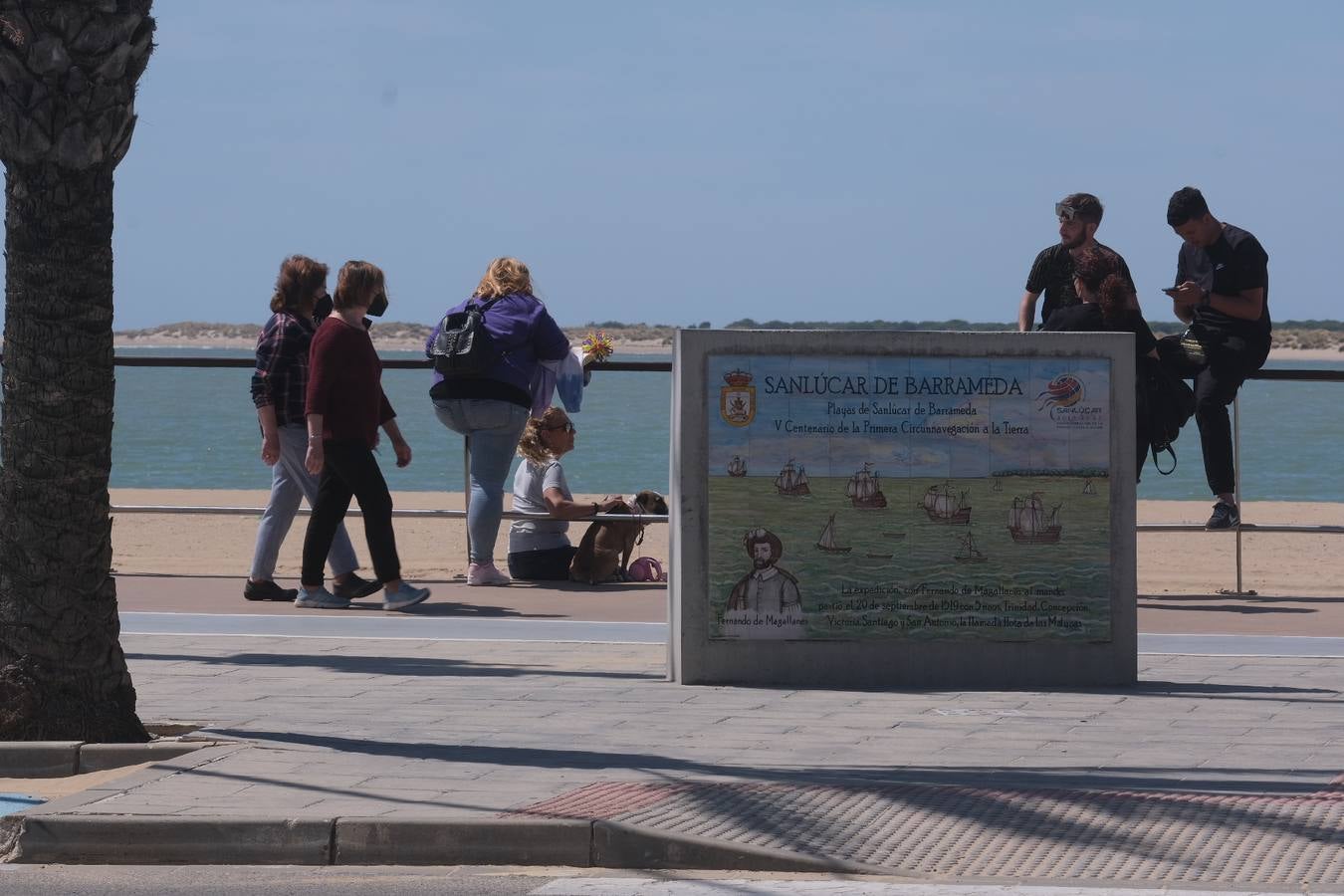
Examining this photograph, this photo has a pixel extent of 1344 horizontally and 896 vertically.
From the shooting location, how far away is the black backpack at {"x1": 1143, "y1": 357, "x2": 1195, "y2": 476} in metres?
10.4

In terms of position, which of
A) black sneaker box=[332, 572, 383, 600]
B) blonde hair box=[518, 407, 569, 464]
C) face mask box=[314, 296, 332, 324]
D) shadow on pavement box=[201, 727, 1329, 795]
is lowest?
shadow on pavement box=[201, 727, 1329, 795]

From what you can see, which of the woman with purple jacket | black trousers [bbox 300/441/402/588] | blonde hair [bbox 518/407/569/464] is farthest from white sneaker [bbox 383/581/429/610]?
blonde hair [bbox 518/407/569/464]

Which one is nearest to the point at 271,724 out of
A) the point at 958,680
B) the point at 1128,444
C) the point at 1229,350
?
the point at 958,680

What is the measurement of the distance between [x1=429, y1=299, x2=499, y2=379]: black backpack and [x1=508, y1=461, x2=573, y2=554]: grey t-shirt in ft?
3.21

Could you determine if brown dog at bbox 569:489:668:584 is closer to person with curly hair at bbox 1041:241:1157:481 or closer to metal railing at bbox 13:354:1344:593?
metal railing at bbox 13:354:1344:593

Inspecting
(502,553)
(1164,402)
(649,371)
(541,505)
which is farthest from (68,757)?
(502,553)

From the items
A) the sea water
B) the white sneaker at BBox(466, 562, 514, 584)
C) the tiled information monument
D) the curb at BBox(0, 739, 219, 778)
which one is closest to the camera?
the curb at BBox(0, 739, 219, 778)

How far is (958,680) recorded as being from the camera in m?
8.44

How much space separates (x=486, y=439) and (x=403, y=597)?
1.10 m

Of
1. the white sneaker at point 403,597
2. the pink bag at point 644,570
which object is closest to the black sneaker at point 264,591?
the white sneaker at point 403,597

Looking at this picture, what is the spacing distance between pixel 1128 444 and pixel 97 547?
4164mm

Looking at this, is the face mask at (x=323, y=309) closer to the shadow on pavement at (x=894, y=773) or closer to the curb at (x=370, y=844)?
the shadow on pavement at (x=894, y=773)

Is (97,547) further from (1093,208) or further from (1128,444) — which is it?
(1093,208)

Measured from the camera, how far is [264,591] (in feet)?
37.1
